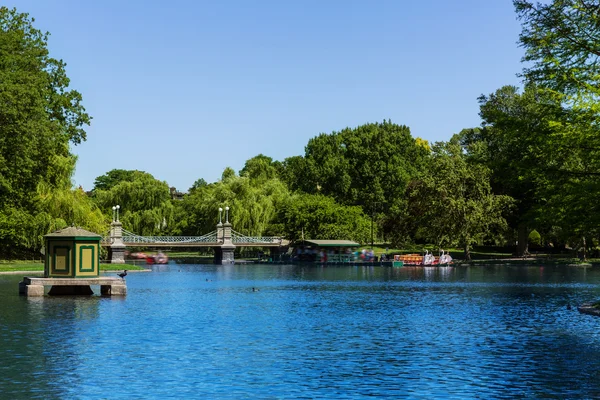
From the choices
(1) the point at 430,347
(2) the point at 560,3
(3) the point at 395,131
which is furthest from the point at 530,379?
(3) the point at 395,131

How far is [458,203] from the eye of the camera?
96.8 m

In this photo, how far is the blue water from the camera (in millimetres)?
19234

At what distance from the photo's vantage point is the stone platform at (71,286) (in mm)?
43438

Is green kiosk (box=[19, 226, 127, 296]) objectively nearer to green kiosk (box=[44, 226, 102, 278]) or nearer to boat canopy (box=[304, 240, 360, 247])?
green kiosk (box=[44, 226, 102, 278])

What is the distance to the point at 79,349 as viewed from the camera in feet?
81.4

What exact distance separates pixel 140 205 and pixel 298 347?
322 ft

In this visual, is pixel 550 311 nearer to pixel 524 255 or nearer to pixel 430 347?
pixel 430 347

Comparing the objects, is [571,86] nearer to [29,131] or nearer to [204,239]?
[29,131]

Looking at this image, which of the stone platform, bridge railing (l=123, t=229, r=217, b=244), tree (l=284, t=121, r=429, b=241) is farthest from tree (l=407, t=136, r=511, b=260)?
the stone platform

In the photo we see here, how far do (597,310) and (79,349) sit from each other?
70.8ft

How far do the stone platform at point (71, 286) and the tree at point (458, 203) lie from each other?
5841 centimetres

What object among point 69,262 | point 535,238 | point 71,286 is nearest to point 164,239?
point 535,238

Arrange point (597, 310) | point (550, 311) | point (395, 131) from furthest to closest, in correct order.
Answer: point (395, 131) → point (550, 311) → point (597, 310)

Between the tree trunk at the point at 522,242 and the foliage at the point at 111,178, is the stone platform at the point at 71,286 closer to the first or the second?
the tree trunk at the point at 522,242
